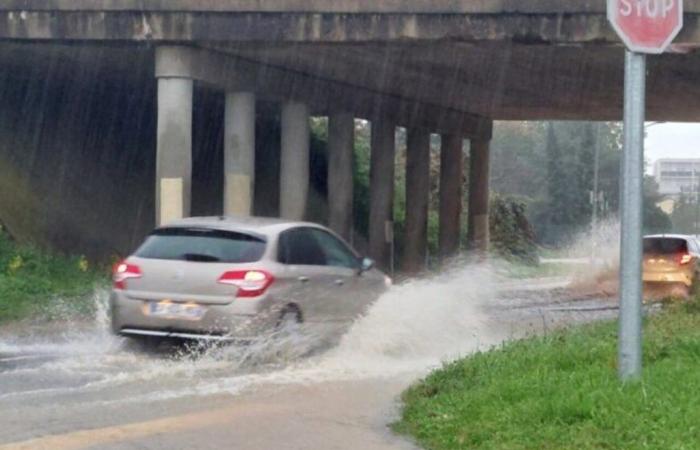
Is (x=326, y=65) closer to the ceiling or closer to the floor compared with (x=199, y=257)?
closer to the ceiling

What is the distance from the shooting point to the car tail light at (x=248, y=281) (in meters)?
14.2

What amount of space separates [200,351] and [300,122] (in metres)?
18.7

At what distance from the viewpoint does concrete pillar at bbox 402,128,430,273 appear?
1682 inches

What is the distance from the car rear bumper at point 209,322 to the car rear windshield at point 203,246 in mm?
569

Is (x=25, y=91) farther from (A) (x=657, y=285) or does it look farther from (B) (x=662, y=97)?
(B) (x=662, y=97)

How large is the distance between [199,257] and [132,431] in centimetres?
476

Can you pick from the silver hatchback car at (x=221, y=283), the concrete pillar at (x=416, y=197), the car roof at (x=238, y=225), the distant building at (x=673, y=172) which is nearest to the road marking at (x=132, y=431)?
the silver hatchback car at (x=221, y=283)

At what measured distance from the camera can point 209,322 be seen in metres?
14.1

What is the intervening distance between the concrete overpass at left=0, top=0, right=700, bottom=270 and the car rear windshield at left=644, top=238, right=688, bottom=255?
12.3ft

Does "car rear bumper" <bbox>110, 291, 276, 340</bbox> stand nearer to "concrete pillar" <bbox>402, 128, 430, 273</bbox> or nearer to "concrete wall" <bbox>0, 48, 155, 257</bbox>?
"concrete wall" <bbox>0, 48, 155, 257</bbox>

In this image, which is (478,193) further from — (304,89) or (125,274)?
(125,274)

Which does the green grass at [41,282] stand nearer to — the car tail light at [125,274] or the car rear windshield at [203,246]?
the car tail light at [125,274]

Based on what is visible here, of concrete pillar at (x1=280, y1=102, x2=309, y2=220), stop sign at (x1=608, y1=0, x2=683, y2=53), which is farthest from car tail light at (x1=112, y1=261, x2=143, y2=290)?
concrete pillar at (x1=280, y1=102, x2=309, y2=220)

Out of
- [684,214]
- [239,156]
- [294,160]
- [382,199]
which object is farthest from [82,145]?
[684,214]
